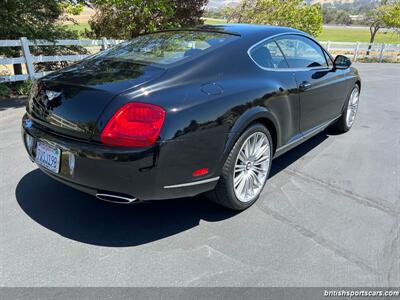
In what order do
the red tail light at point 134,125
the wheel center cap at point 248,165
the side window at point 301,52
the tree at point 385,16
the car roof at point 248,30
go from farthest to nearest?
the tree at point 385,16 → the side window at point 301,52 → the car roof at point 248,30 → the wheel center cap at point 248,165 → the red tail light at point 134,125

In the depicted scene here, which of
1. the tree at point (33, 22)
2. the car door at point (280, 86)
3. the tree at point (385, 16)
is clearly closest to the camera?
the car door at point (280, 86)

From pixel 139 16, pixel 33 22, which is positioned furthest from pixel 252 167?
pixel 139 16

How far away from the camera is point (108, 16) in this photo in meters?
12.2

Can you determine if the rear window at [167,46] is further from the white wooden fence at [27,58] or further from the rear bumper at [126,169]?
the white wooden fence at [27,58]

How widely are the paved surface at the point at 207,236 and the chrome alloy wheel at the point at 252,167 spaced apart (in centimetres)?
18

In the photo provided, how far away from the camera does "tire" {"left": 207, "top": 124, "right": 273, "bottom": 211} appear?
2.85 meters

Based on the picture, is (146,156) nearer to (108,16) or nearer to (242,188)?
(242,188)

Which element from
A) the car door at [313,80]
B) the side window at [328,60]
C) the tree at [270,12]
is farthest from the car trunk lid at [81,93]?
the tree at [270,12]

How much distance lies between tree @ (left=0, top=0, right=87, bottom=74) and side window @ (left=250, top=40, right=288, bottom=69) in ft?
21.0

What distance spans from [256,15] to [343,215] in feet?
51.1

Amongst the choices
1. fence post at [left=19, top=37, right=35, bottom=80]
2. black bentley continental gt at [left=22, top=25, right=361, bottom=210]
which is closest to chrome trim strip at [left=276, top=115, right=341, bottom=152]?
black bentley continental gt at [left=22, top=25, right=361, bottom=210]

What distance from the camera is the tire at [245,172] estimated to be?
2852 mm

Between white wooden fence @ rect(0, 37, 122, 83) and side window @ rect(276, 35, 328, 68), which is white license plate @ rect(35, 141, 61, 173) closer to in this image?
side window @ rect(276, 35, 328, 68)

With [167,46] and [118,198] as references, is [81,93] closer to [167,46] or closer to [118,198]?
[118,198]
